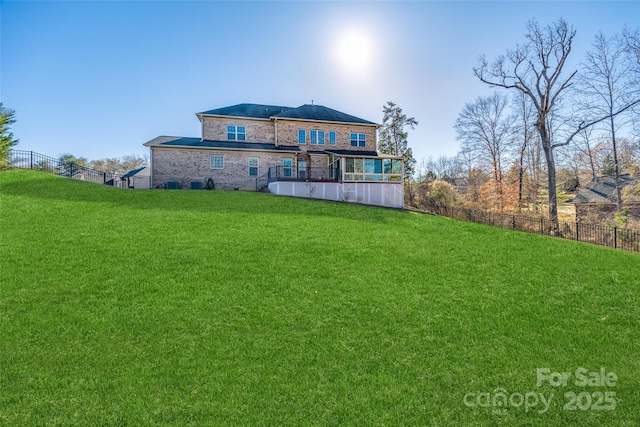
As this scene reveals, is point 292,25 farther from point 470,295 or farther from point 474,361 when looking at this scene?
point 474,361

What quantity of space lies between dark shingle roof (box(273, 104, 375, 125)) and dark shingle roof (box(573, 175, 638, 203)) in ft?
73.2

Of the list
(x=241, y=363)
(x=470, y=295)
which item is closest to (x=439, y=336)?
(x=470, y=295)

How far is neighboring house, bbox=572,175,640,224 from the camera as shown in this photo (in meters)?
26.2

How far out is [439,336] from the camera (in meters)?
4.79

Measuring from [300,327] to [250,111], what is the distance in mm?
24202

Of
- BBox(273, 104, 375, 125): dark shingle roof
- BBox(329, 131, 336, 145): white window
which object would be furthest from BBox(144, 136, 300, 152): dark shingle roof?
BBox(329, 131, 336, 145): white window

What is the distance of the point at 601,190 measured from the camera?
29.1 m

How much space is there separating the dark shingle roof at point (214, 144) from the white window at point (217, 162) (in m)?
0.81

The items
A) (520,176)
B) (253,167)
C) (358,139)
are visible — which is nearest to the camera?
(253,167)

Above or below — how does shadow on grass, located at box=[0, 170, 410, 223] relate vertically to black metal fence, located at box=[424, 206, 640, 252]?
above

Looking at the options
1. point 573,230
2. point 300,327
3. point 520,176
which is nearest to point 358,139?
point 520,176

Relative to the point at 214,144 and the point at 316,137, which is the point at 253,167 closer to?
the point at 214,144

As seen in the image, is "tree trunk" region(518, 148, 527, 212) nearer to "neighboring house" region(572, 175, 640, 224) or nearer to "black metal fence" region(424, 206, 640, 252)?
"neighboring house" region(572, 175, 640, 224)

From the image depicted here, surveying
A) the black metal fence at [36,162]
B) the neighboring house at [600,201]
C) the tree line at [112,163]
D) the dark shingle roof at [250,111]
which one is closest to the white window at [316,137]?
the dark shingle roof at [250,111]
